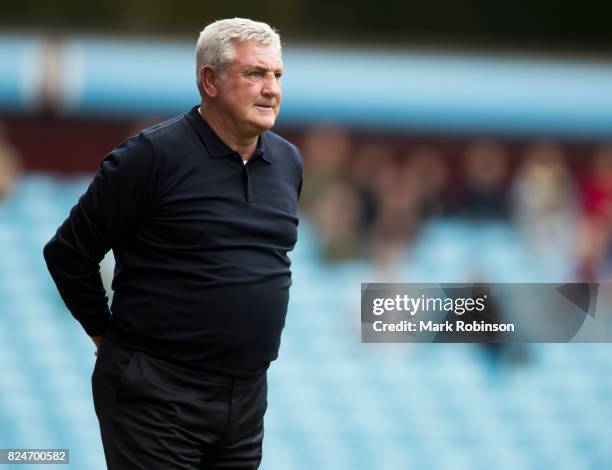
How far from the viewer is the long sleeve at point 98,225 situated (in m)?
2.11

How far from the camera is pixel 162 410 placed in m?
2.16

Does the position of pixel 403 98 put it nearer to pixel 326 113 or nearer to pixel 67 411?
pixel 326 113

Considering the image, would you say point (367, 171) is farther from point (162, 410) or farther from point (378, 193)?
point (162, 410)

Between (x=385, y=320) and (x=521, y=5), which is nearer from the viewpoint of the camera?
(x=385, y=320)

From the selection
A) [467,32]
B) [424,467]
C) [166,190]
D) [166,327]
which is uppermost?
[467,32]

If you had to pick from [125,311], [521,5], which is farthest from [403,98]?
[125,311]

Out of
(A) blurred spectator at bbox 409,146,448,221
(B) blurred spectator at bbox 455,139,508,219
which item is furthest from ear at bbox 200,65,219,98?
(B) blurred spectator at bbox 455,139,508,219

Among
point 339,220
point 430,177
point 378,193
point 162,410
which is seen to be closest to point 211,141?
point 162,410

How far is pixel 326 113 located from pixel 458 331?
482 centimetres

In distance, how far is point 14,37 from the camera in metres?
7.55

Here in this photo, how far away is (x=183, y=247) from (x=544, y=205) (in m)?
4.94

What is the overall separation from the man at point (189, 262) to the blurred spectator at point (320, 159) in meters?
3.61

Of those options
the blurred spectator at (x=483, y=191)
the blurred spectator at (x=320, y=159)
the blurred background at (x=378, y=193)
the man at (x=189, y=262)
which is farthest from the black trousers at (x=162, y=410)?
the blurred spectator at (x=483, y=191)

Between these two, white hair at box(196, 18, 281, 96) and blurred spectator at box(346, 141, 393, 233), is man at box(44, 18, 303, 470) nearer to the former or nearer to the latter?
white hair at box(196, 18, 281, 96)
